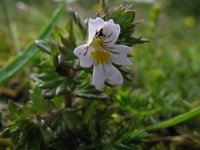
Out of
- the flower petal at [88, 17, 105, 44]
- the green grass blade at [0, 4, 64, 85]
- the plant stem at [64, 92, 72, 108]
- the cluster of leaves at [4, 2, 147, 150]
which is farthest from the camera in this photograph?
the green grass blade at [0, 4, 64, 85]

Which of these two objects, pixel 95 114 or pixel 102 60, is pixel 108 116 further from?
pixel 102 60

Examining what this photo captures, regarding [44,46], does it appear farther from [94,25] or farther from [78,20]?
[94,25]

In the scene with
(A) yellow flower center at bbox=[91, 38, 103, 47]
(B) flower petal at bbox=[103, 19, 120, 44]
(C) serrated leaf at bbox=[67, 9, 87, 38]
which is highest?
(C) serrated leaf at bbox=[67, 9, 87, 38]

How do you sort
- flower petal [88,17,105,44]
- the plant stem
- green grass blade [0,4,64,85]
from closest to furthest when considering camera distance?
flower petal [88,17,105,44]
the plant stem
green grass blade [0,4,64,85]

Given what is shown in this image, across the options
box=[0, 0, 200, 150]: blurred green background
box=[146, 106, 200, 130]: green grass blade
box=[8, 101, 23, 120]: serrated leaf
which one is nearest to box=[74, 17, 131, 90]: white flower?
box=[0, 0, 200, 150]: blurred green background

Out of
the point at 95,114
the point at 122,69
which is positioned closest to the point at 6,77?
the point at 95,114

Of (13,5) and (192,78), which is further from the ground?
(13,5)

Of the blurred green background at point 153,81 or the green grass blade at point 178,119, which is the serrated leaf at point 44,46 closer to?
the blurred green background at point 153,81

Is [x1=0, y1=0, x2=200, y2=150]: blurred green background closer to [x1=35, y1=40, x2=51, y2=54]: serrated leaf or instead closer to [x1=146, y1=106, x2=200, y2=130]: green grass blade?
[x1=146, y1=106, x2=200, y2=130]: green grass blade
